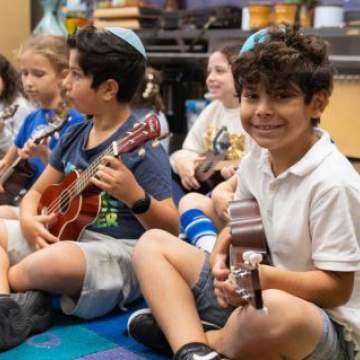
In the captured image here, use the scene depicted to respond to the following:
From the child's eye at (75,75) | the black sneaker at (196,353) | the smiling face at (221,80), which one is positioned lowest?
the black sneaker at (196,353)

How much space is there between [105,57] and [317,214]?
71 centimetres

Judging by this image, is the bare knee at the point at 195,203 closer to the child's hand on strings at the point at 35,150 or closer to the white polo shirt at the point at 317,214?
the child's hand on strings at the point at 35,150

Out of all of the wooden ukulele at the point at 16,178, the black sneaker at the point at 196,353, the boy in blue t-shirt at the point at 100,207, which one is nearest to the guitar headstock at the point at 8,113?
the wooden ukulele at the point at 16,178

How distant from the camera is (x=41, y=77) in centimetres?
201

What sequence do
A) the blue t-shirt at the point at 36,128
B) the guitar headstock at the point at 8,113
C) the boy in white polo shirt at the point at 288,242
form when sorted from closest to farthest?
the boy in white polo shirt at the point at 288,242 → the blue t-shirt at the point at 36,128 → the guitar headstock at the point at 8,113

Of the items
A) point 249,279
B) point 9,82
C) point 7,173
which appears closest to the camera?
point 249,279

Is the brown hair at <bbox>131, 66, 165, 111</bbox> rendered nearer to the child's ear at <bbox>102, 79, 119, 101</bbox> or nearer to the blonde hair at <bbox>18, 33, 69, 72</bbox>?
the blonde hair at <bbox>18, 33, 69, 72</bbox>

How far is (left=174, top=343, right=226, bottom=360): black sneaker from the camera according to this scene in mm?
1098

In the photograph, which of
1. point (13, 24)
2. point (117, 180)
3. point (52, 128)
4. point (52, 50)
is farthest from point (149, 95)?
point (13, 24)

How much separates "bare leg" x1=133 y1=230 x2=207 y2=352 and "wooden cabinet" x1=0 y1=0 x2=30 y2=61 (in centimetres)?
278

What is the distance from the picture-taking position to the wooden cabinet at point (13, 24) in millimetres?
3773

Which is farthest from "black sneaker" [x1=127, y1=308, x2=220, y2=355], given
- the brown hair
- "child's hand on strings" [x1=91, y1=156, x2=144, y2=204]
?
the brown hair

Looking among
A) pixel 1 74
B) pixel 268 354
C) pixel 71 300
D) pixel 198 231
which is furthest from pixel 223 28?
pixel 268 354

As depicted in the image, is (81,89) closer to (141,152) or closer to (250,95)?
(141,152)
